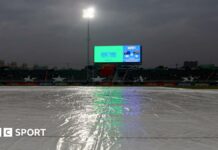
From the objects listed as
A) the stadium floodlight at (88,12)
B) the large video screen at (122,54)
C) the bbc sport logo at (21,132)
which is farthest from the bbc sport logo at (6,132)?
the large video screen at (122,54)

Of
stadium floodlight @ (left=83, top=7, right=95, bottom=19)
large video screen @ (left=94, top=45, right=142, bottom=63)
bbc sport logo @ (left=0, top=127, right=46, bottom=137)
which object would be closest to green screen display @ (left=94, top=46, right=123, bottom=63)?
large video screen @ (left=94, top=45, right=142, bottom=63)

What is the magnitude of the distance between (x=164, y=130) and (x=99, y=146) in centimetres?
179

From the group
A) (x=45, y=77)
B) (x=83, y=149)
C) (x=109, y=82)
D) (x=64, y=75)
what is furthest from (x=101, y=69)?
(x=83, y=149)

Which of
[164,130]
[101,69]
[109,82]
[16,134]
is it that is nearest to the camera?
[16,134]

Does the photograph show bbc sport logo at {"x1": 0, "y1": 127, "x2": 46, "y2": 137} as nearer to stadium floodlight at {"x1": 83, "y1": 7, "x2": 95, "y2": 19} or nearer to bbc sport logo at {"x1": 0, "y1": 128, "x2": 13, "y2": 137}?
bbc sport logo at {"x1": 0, "y1": 128, "x2": 13, "y2": 137}

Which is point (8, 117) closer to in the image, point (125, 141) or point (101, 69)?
point (125, 141)

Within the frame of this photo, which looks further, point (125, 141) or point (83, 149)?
point (125, 141)

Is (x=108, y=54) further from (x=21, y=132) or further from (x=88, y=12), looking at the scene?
(x=21, y=132)

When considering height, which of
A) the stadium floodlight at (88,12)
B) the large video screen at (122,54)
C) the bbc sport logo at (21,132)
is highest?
the stadium floodlight at (88,12)

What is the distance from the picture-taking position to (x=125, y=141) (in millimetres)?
4418

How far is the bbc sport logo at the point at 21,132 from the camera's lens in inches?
185

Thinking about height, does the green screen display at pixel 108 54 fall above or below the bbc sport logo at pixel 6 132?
above

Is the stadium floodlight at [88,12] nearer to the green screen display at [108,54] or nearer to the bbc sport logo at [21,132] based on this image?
the green screen display at [108,54]

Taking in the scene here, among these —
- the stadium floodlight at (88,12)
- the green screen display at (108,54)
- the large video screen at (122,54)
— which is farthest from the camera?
the green screen display at (108,54)
